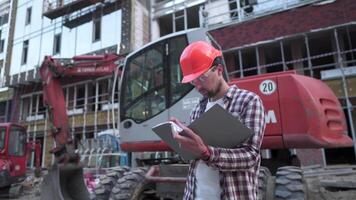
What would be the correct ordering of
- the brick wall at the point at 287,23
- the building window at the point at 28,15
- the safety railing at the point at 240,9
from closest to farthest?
1. the brick wall at the point at 287,23
2. the safety railing at the point at 240,9
3. the building window at the point at 28,15

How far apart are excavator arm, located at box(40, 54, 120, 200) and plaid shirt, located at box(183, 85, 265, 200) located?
3.85 metres

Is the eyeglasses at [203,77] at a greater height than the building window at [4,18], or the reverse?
the building window at [4,18]

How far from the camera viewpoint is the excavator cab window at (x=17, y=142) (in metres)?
10.8

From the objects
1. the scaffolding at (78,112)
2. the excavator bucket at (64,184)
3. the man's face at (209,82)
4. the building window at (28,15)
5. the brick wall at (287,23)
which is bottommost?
the excavator bucket at (64,184)

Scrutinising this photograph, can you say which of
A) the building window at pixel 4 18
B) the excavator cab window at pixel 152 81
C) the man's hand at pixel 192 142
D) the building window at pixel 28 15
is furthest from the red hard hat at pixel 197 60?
the building window at pixel 4 18

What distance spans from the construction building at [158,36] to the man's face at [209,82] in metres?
3.73

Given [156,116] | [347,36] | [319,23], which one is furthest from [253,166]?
[347,36]

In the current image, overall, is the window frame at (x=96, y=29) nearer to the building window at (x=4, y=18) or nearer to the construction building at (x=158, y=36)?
the construction building at (x=158, y=36)

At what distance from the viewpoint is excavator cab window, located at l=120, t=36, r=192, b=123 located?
496cm

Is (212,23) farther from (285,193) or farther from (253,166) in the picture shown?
(253,166)

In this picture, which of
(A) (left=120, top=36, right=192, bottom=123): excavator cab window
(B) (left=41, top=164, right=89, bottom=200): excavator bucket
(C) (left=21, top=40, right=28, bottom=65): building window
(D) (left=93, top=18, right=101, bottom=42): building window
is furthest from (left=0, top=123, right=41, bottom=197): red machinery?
(C) (left=21, top=40, right=28, bottom=65): building window

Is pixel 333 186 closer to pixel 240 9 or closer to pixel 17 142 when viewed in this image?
pixel 240 9

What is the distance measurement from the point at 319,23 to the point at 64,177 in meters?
10.2

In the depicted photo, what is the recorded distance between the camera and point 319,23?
1168cm
